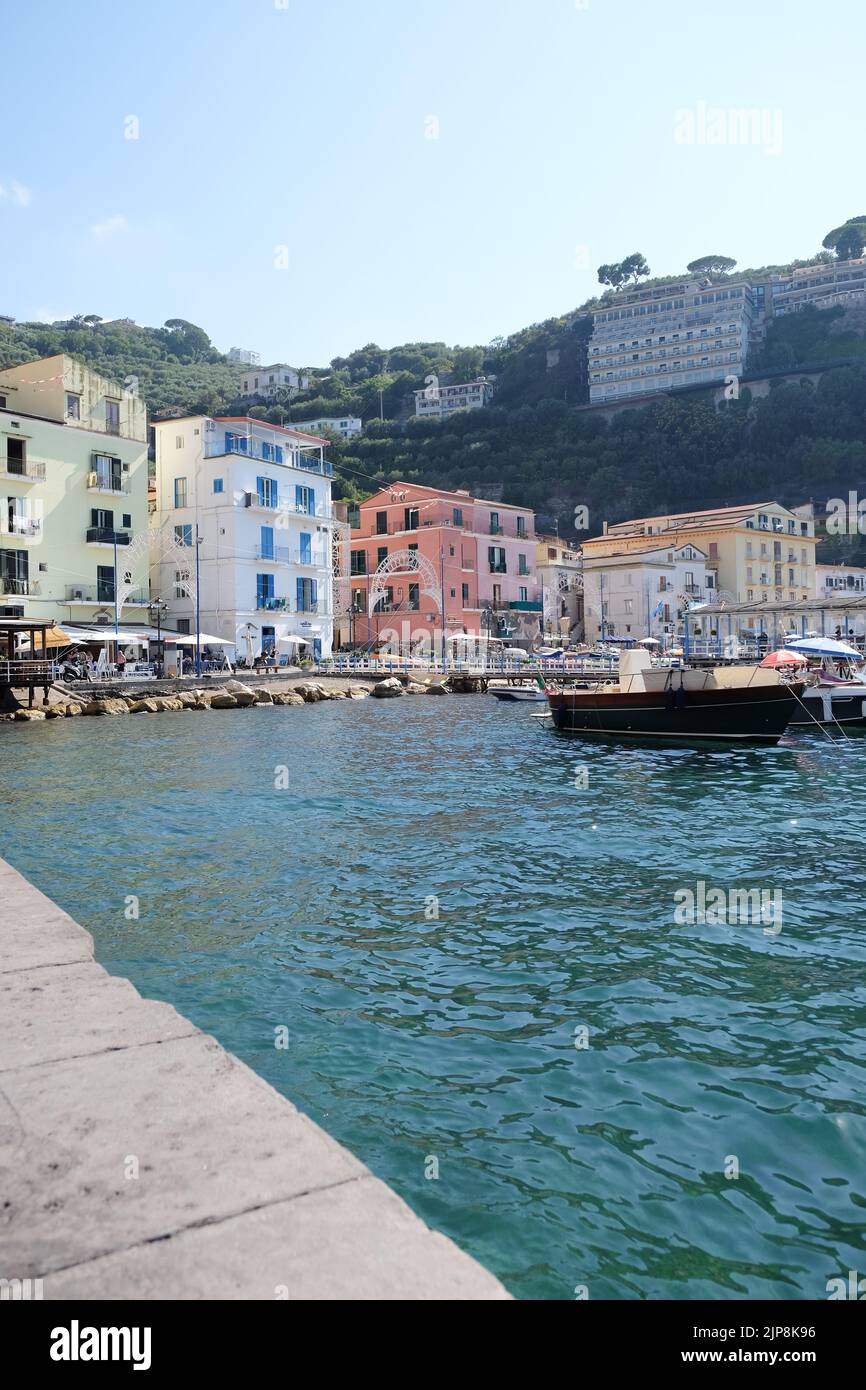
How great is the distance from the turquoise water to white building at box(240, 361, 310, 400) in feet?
438

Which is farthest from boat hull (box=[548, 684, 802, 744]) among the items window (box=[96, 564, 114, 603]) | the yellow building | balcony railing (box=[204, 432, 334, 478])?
the yellow building

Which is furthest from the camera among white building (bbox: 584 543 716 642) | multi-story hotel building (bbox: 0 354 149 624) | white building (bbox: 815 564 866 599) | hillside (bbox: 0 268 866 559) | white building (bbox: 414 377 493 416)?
white building (bbox: 414 377 493 416)

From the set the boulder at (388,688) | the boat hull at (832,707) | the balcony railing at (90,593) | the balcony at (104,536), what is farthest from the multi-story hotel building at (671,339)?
the boat hull at (832,707)

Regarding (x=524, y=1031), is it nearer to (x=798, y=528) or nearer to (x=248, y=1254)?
(x=248, y=1254)

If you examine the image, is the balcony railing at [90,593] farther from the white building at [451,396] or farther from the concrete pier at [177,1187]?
the white building at [451,396]

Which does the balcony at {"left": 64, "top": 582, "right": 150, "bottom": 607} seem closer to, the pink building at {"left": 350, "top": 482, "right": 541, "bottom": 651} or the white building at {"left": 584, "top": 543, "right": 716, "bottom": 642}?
the pink building at {"left": 350, "top": 482, "right": 541, "bottom": 651}

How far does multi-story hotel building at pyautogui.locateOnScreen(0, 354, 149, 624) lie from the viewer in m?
39.7

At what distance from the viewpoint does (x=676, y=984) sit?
255 inches

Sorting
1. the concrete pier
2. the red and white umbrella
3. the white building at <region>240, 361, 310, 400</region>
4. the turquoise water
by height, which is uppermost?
the white building at <region>240, 361, 310, 400</region>

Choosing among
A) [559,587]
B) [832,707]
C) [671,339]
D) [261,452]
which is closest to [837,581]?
[559,587]

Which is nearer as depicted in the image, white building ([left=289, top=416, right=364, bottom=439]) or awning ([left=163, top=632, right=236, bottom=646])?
awning ([left=163, top=632, right=236, bottom=646])

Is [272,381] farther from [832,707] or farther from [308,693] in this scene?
[832,707]

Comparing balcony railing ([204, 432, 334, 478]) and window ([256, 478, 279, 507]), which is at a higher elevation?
balcony railing ([204, 432, 334, 478])

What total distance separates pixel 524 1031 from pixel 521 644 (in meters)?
59.0
